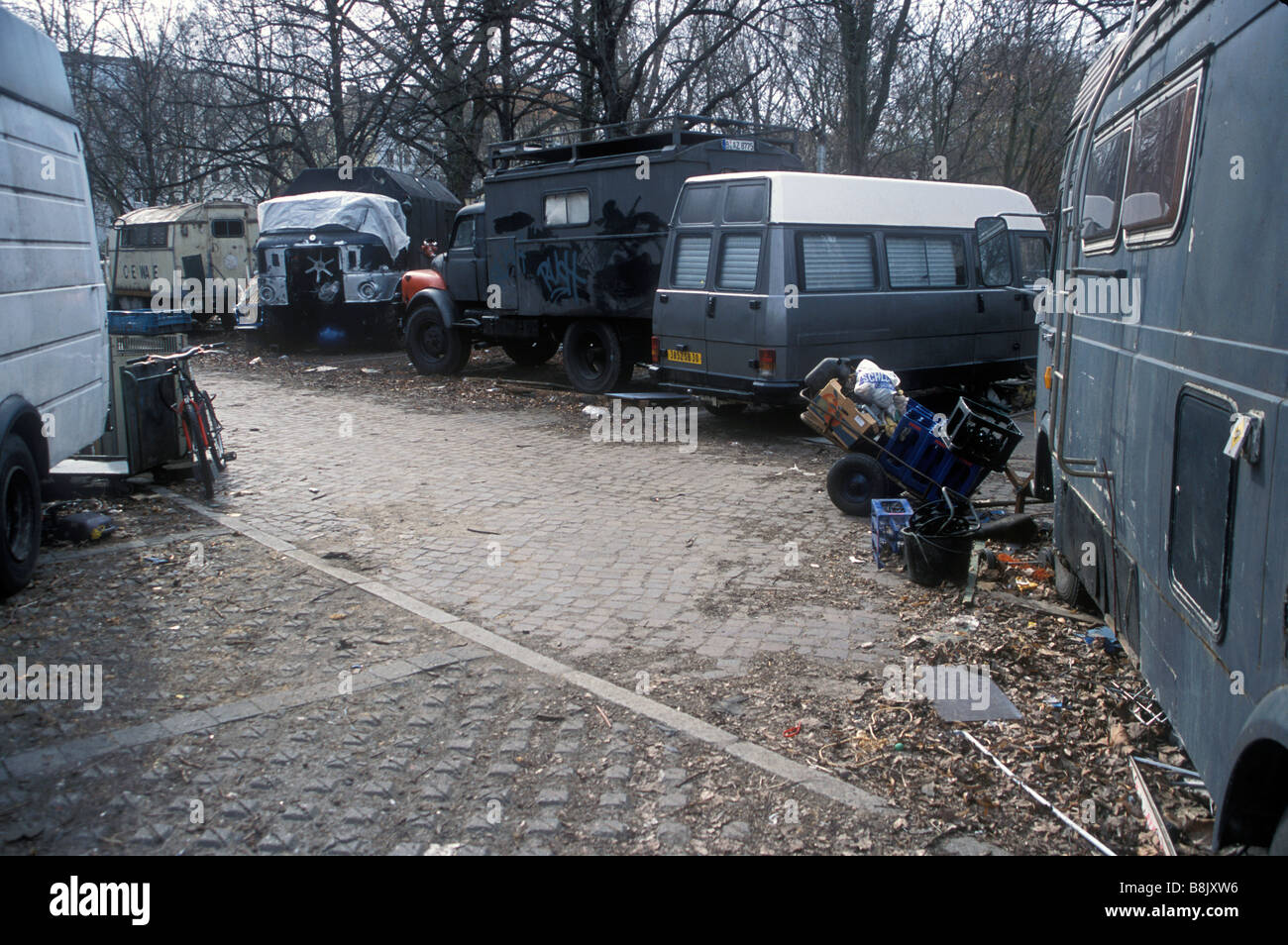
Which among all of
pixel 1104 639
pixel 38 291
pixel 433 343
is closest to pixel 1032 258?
pixel 433 343

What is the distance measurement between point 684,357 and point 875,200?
2.68 m

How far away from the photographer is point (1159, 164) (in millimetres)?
3535

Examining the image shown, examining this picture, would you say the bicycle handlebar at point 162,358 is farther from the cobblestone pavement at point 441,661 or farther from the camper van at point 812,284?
the camper van at point 812,284

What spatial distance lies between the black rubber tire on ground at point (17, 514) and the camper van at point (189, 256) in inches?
705

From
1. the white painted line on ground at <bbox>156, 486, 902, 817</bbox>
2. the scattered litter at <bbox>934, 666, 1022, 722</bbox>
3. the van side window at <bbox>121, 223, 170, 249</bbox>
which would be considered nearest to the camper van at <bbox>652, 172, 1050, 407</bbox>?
the white painted line on ground at <bbox>156, 486, 902, 817</bbox>

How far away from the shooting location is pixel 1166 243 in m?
3.33

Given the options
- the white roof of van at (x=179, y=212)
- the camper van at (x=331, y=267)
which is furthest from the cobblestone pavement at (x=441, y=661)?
the white roof of van at (x=179, y=212)

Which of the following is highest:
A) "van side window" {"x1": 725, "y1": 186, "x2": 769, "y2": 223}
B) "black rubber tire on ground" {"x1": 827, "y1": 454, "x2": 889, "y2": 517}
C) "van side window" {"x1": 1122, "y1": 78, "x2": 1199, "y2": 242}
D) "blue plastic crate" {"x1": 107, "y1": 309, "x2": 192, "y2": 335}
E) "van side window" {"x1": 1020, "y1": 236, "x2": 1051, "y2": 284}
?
"van side window" {"x1": 725, "y1": 186, "x2": 769, "y2": 223}

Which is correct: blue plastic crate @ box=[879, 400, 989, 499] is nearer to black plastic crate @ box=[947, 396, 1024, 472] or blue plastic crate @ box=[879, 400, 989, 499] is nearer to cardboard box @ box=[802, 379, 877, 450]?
black plastic crate @ box=[947, 396, 1024, 472]

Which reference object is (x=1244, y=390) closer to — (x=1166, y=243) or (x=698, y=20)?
(x=1166, y=243)

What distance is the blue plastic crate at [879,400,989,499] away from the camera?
7410 mm

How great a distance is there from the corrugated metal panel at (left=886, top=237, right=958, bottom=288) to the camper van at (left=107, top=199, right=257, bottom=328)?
54.6 feet

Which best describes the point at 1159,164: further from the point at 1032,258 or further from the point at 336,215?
the point at 336,215

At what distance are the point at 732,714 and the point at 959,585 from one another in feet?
7.37
